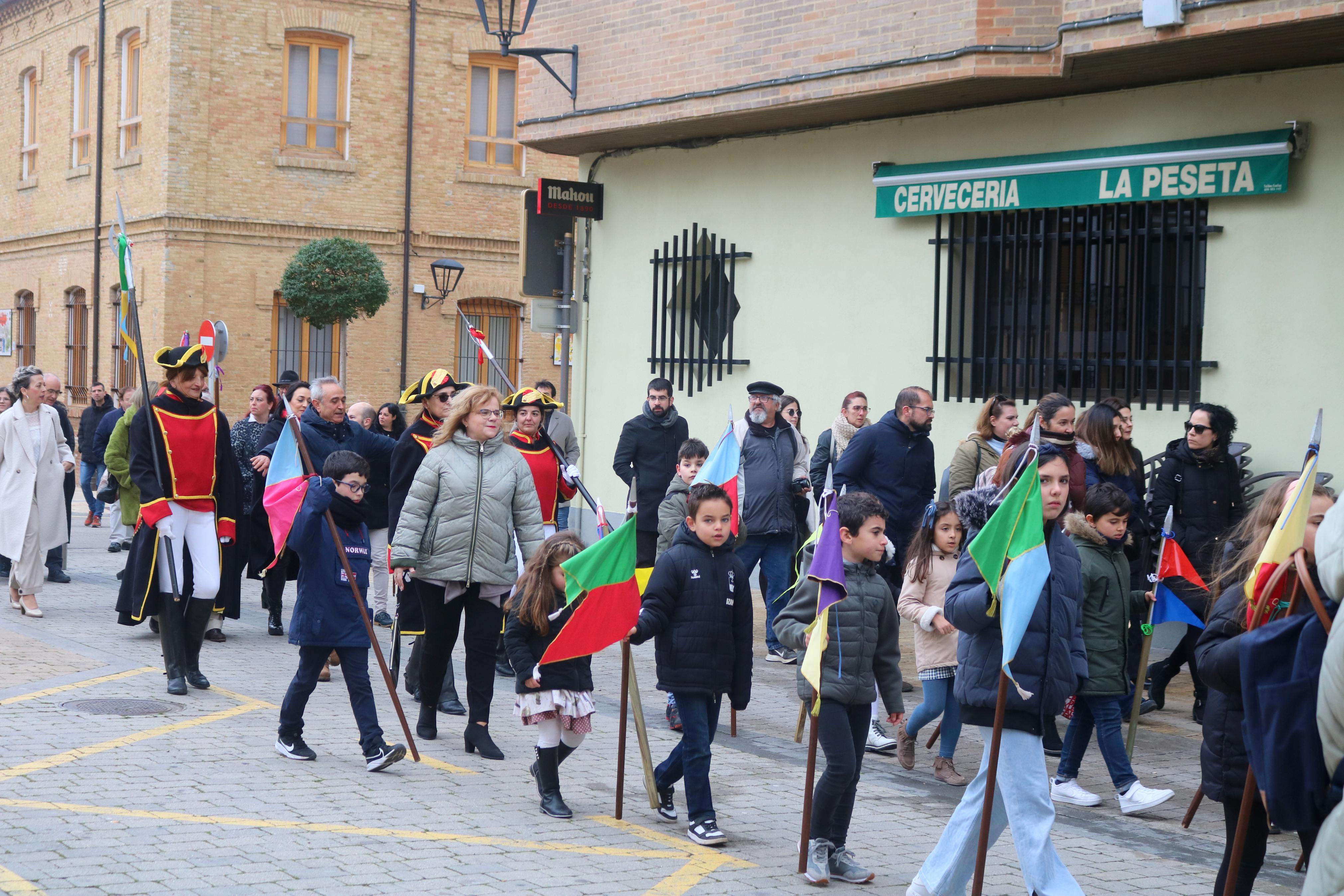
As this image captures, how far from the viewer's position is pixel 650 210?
15.2 m

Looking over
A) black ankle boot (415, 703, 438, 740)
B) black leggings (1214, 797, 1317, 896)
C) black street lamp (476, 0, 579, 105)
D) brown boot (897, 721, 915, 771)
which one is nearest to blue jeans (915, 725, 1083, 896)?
black leggings (1214, 797, 1317, 896)

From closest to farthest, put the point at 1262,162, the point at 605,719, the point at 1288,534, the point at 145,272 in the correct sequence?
the point at 1288,534 → the point at 605,719 → the point at 1262,162 → the point at 145,272

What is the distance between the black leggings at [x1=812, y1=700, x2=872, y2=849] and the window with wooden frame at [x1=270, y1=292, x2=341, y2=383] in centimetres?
2301

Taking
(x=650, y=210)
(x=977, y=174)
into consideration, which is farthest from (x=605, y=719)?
(x=650, y=210)

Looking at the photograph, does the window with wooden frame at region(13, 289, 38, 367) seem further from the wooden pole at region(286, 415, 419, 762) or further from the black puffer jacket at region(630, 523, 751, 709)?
the black puffer jacket at region(630, 523, 751, 709)

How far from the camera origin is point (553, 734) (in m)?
6.46

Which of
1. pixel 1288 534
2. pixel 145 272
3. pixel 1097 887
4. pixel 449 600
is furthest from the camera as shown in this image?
pixel 145 272

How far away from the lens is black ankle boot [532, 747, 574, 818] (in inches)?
253

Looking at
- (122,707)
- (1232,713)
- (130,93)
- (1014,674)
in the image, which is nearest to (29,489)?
(122,707)

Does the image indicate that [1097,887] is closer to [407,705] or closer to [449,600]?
[449,600]

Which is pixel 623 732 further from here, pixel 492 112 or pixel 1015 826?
pixel 492 112

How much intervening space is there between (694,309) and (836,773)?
968 cm

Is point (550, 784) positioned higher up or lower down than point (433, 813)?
higher up

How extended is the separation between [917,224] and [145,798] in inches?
328
